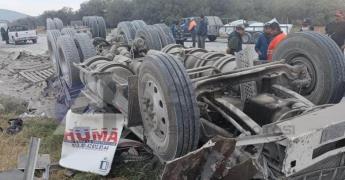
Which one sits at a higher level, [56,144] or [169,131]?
[169,131]

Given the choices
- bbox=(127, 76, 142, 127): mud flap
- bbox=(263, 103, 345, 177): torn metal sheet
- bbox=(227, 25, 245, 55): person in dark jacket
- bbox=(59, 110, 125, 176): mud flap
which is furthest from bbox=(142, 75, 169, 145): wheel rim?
bbox=(227, 25, 245, 55): person in dark jacket

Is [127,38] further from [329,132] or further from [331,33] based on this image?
[329,132]

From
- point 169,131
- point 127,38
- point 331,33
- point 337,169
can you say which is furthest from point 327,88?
point 127,38

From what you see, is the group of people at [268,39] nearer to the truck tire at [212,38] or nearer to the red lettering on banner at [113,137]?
the red lettering on banner at [113,137]

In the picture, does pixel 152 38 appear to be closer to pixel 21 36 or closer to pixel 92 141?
pixel 92 141

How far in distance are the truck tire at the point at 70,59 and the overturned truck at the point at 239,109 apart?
3.96ft

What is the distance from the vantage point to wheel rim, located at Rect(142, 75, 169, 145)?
302 centimetres

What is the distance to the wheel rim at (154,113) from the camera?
3016 mm

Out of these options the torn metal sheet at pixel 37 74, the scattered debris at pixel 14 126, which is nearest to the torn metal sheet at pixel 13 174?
the scattered debris at pixel 14 126

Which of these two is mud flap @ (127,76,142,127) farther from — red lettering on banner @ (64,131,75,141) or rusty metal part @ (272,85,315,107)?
rusty metal part @ (272,85,315,107)

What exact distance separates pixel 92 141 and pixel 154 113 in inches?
39.6

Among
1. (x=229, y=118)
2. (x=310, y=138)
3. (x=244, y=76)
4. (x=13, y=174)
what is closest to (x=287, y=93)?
(x=244, y=76)

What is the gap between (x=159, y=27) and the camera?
6.73 meters

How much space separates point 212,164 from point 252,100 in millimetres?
1009
